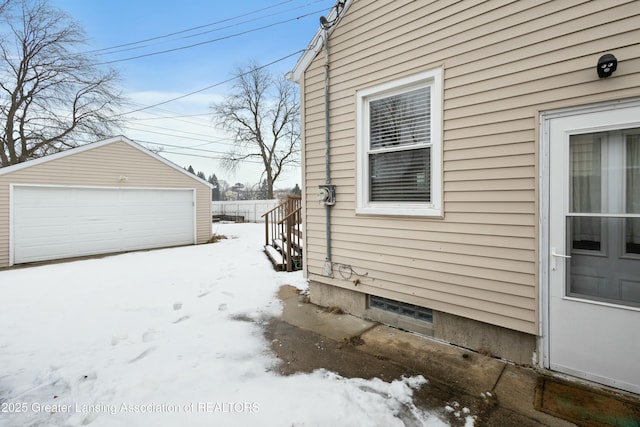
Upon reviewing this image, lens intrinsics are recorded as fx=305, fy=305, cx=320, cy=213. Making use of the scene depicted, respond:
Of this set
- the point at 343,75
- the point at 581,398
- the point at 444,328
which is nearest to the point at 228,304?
the point at 444,328

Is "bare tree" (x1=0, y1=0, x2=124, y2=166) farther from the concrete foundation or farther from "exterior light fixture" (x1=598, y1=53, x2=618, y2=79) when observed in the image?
"exterior light fixture" (x1=598, y1=53, x2=618, y2=79)

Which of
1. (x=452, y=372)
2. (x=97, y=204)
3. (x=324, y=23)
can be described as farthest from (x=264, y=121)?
(x=452, y=372)

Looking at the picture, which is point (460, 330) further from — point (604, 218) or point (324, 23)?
point (324, 23)

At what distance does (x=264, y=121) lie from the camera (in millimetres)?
26750

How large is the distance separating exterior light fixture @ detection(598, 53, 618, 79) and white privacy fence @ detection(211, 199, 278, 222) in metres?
19.0

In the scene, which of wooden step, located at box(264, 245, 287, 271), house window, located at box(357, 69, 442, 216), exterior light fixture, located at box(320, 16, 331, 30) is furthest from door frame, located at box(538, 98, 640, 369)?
wooden step, located at box(264, 245, 287, 271)

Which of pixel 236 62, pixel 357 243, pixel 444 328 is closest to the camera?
pixel 444 328

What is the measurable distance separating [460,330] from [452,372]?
21.4 inches

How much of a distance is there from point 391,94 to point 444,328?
2.58 m

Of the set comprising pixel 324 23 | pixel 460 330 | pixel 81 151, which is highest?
pixel 324 23

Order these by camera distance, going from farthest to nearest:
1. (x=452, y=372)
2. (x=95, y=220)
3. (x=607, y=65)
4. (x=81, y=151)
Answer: (x=95, y=220) → (x=81, y=151) → (x=452, y=372) → (x=607, y=65)

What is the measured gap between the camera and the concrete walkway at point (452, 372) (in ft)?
6.61

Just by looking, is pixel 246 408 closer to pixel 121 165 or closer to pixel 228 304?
pixel 228 304

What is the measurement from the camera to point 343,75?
12.5 feet
